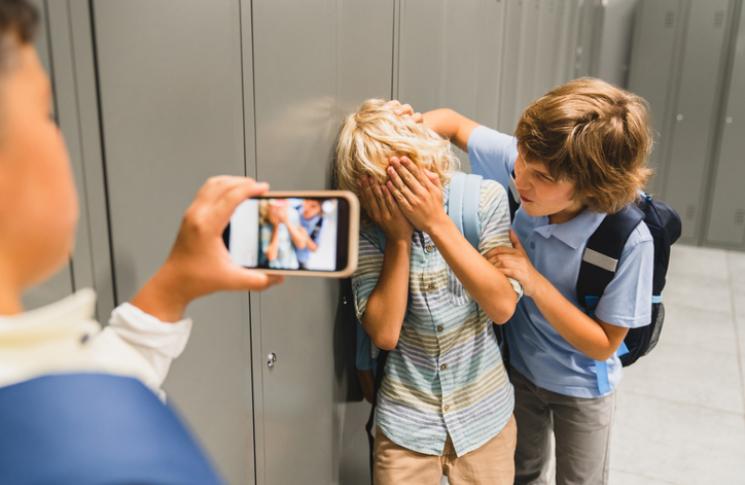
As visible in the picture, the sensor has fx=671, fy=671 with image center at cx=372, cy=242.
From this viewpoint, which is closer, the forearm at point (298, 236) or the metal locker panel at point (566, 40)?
the forearm at point (298, 236)

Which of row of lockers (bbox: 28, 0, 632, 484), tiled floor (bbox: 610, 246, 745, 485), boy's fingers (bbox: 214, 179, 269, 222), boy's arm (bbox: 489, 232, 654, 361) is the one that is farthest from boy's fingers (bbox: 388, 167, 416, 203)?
tiled floor (bbox: 610, 246, 745, 485)

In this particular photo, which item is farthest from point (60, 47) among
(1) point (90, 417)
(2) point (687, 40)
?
(2) point (687, 40)

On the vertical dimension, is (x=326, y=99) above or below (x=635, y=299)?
above

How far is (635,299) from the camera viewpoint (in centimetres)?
168

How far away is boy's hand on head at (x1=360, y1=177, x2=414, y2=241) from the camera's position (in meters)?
1.50

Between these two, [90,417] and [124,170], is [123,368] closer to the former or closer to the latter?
[90,417]

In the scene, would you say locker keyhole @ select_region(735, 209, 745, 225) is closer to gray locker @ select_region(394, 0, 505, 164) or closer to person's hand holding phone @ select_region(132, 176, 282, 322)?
gray locker @ select_region(394, 0, 505, 164)

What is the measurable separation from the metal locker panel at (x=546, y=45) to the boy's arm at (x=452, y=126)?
2017mm

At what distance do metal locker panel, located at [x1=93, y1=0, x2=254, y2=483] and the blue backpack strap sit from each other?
1.84 ft

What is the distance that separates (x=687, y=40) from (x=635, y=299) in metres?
5.47

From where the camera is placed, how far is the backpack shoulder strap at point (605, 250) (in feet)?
5.49

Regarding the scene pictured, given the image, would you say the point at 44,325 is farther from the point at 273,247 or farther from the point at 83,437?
the point at 273,247

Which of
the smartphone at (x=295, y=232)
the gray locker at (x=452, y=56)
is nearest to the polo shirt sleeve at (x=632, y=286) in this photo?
the gray locker at (x=452, y=56)

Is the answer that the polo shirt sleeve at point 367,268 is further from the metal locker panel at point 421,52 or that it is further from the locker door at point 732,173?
the locker door at point 732,173
